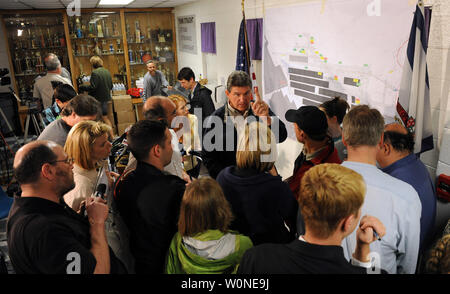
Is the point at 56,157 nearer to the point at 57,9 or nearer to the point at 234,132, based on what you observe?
the point at 234,132

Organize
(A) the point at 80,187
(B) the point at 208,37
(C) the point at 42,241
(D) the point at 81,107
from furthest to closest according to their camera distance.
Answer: (B) the point at 208,37 < (D) the point at 81,107 < (A) the point at 80,187 < (C) the point at 42,241

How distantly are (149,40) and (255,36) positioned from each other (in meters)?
4.23

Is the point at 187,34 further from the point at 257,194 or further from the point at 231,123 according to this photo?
the point at 257,194

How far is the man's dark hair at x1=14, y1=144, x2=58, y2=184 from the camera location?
1294 millimetres

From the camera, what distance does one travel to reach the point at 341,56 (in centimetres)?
259

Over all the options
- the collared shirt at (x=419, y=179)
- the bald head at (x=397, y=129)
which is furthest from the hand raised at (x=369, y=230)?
the bald head at (x=397, y=129)

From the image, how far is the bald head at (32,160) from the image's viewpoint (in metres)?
1.29

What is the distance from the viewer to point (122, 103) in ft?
20.9

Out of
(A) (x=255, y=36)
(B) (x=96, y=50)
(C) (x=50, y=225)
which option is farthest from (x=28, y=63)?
(C) (x=50, y=225)

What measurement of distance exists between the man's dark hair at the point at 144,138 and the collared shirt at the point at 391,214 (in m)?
1.02

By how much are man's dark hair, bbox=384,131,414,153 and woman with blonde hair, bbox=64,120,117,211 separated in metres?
1.67

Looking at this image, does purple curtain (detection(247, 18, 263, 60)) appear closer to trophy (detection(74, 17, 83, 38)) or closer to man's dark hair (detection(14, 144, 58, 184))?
man's dark hair (detection(14, 144, 58, 184))

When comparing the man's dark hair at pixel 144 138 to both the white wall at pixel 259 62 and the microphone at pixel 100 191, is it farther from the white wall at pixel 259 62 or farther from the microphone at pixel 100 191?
the white wall at pixel 259 62
